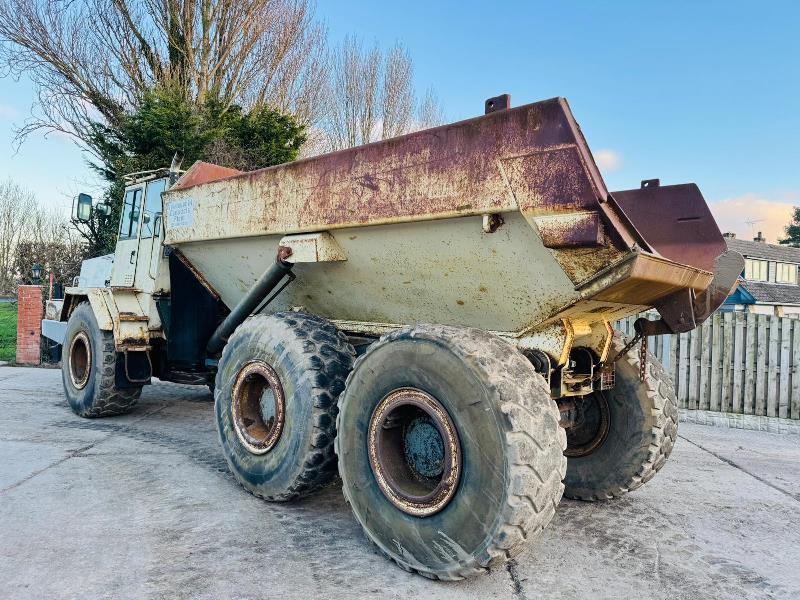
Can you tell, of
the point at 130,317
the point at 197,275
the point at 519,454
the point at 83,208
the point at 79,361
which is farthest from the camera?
the point at 79,361

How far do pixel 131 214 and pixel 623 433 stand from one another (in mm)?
5572

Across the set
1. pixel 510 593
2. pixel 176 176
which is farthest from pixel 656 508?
pixel 176 176

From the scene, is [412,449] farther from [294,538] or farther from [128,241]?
[128,241]

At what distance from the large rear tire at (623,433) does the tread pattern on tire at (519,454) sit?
1.41 m

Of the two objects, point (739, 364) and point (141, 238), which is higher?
point (141, 238)

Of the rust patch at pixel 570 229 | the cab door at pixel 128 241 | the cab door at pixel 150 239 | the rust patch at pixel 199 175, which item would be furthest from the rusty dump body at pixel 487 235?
the cab door at pixel 128 241

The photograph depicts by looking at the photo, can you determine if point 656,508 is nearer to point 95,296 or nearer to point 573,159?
point 573,159

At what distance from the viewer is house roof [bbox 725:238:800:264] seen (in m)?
34.3

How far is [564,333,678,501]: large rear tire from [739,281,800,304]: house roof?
27.7m

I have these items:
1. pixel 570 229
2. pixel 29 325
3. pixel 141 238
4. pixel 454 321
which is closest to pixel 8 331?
pixel 29 325

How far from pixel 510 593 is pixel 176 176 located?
16.4ft

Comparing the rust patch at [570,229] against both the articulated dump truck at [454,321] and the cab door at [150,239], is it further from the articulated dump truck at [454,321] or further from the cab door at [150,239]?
the cab door at [150,239]

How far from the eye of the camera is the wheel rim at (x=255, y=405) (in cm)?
372

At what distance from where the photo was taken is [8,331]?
1589cm
